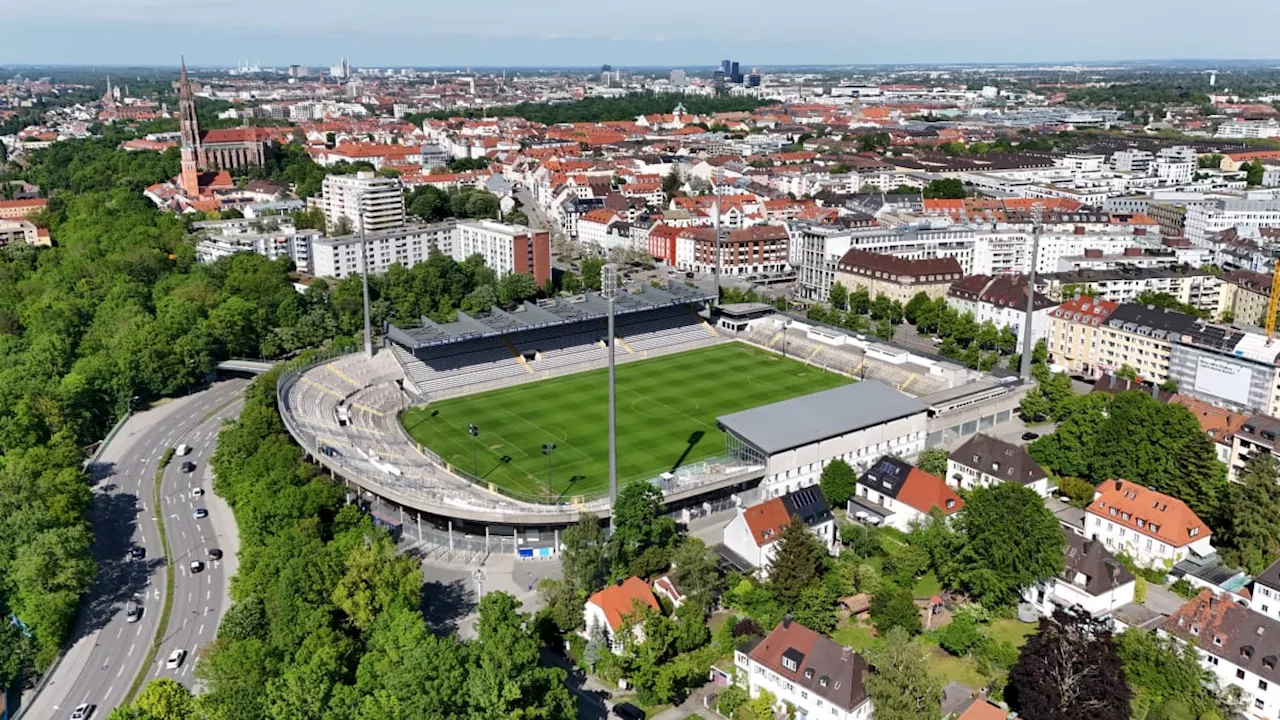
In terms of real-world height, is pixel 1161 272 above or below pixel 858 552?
above

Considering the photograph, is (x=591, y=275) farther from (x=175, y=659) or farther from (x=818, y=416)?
(x=175, y=659)

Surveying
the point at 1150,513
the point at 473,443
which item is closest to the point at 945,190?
the point at 473,443

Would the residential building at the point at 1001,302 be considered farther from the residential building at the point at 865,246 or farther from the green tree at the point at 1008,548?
the green tree at the point at 1008,548

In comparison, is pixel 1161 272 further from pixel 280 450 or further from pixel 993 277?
pixel 280 450

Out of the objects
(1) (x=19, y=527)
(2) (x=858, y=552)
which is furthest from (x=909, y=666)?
(1) (x=19, y=527)

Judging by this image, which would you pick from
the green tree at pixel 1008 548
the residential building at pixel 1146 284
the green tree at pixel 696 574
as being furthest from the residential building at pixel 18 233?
the green tree at pixel 1008 548
